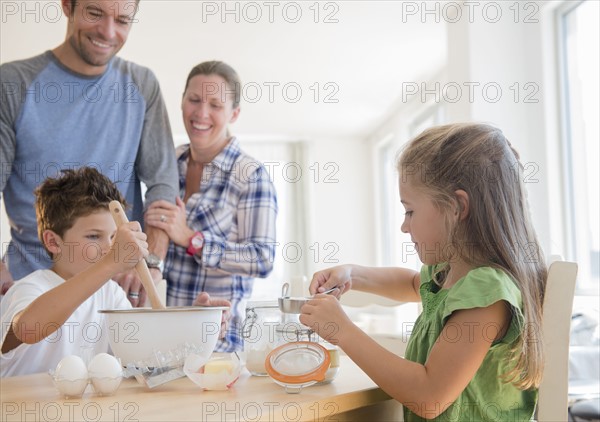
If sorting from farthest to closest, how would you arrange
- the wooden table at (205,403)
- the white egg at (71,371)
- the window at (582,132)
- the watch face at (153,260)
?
the window at (582,132) < the watch face at (153,260) < the white egg at (71,371) < the wooden table at (205,403)

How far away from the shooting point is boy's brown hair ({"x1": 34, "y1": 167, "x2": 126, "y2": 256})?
1.55 meters

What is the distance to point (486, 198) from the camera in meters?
1.15

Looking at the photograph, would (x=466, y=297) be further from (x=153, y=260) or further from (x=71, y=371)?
(x=153, y=260)

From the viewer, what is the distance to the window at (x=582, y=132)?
3.04 metres

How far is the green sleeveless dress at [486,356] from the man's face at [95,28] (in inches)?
53.5

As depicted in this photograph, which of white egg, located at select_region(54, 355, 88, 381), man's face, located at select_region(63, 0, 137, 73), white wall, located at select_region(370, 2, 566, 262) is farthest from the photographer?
white wall, located at select_region(370, 2, 566, 262)

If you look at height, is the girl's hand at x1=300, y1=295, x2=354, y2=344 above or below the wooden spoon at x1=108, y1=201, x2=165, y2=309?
below

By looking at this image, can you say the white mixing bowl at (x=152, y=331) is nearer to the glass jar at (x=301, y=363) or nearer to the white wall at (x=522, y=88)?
the glass jar at (x=301, y=363)

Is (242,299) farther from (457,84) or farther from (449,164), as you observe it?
(457,84)

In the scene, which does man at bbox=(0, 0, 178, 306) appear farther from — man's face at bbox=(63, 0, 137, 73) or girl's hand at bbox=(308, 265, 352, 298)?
girl's hand at bbox=(308, 265, 352, 298)

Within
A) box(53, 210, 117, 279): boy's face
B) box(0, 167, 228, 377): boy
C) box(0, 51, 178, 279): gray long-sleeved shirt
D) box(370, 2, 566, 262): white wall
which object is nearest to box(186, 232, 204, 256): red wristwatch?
box(0, 51, 178, 279): gray long-sleeved shirt

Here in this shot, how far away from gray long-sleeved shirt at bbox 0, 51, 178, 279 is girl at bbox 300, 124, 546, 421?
1.03 metres

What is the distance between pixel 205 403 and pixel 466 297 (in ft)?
1.40

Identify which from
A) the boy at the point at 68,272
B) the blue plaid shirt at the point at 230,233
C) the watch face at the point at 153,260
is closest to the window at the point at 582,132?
the blue plaid shirt at the point at 230,233
